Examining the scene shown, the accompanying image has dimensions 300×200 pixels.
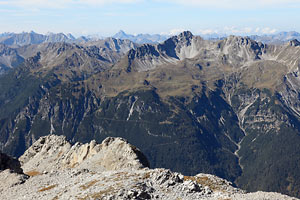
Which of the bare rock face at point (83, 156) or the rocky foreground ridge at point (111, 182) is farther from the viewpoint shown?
the bare rock face at point (83, 156)

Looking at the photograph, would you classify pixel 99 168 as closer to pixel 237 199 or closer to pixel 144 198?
pixel 144 198

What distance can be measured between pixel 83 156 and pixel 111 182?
47149 mm

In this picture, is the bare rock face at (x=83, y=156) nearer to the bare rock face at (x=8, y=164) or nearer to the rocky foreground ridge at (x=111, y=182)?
A: the rocky foreground ridge at (x=111, y=182)

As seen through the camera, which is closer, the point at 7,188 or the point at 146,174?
the point at 146,174

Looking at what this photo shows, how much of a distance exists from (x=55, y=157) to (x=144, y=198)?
245 ft

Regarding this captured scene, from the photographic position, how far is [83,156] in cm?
9794

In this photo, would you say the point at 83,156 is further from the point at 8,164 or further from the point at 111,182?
the point at 111,182

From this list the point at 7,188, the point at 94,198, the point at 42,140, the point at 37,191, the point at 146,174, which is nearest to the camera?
the point at 94,198

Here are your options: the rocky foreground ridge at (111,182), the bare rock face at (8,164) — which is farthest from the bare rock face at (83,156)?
the bare rock face at (8,164)

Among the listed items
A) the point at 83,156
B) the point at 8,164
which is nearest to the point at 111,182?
the point at 83,156

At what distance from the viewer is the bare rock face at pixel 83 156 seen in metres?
82.1

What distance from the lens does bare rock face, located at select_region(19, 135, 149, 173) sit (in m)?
82.1

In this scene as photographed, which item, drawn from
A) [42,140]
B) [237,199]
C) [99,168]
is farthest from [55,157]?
[237,199]

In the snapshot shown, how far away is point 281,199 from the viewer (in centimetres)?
4206
